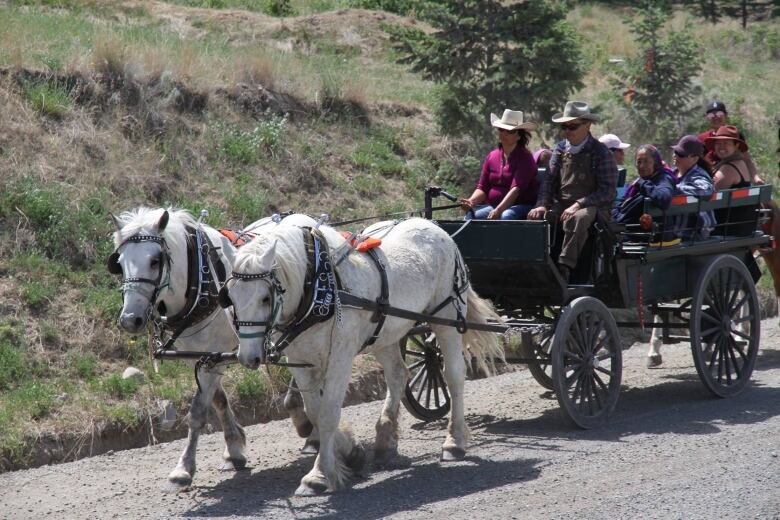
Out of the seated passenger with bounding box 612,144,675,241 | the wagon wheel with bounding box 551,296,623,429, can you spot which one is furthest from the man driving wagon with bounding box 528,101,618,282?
the seated passenger with bounding box 612,144,675,241

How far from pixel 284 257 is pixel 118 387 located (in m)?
3.08

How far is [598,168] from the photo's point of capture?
8.16 metres

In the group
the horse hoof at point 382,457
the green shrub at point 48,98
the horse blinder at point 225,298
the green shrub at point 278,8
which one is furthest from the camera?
the green shrub at point 278,8

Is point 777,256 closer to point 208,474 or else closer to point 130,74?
point 208,474

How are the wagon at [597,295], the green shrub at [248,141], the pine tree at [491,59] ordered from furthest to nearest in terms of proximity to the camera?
the pine tree at [491,59] < the green shrub at [248,141] < the wagon at [597,295]

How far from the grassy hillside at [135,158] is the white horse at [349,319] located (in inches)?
84.9

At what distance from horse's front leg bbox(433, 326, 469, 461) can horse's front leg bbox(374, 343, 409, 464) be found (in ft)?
1.10

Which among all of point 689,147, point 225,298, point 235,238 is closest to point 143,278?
point 225,298

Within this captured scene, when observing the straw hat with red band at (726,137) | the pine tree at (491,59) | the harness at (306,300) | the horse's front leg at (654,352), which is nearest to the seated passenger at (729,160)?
the straw hat with red band at (726,137)

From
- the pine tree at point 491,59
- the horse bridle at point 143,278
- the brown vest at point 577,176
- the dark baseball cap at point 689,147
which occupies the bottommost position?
the horse bridle at point 143,278

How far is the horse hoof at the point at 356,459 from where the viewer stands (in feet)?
22.9

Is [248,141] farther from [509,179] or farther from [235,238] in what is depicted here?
[235,238]

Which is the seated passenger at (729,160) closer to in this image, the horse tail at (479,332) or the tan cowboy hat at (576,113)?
the tan cowboy hat at (576,113)

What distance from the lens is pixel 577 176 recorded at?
27.1ft
